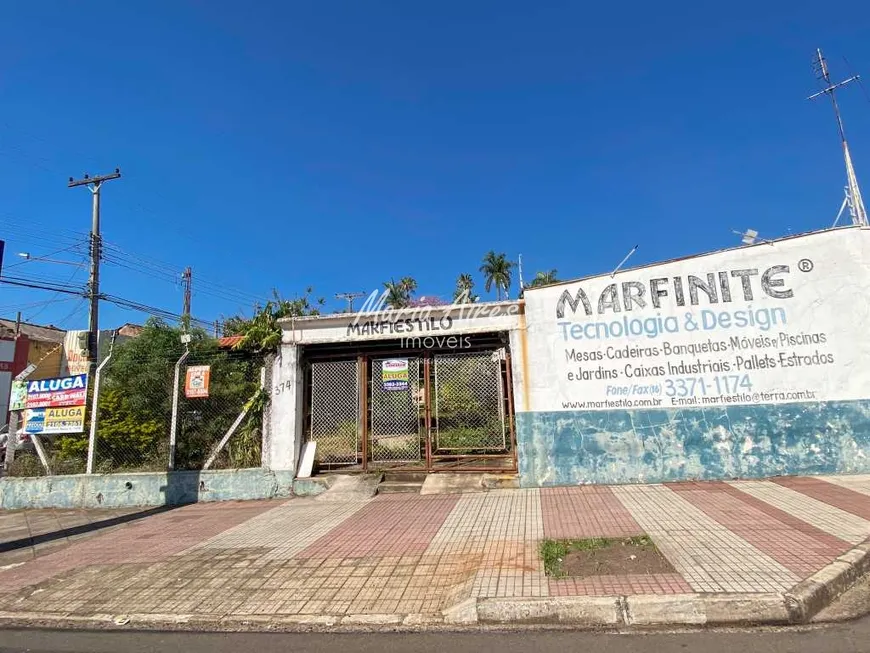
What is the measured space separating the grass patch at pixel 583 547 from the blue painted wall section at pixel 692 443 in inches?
125

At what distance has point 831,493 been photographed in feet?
23.2

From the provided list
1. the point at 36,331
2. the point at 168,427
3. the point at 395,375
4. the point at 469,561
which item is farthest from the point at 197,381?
the point at 36,331

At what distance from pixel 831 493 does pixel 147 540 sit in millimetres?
9757

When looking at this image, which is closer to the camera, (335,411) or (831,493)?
(831,493)

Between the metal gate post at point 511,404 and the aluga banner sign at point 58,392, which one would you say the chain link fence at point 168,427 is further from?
the metal gate post at point 511,404

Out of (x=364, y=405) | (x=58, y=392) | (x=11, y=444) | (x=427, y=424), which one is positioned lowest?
(x=11, y=444)

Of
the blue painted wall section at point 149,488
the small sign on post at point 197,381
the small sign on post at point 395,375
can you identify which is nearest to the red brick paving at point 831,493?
the small sign on post at point 395,375

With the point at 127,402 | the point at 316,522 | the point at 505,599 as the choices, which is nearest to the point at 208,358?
the point at 127,402

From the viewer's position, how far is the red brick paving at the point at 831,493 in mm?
6301

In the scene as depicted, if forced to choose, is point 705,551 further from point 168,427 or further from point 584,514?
point 168,427

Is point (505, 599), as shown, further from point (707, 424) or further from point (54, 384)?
point (54, 384)

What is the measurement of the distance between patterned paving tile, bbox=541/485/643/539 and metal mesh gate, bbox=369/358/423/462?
2.62 meters

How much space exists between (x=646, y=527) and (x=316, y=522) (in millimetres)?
4613

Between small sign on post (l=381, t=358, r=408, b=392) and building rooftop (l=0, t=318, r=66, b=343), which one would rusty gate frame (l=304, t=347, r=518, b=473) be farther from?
building rooftop (l=0, t=318, r=66, b=343)
